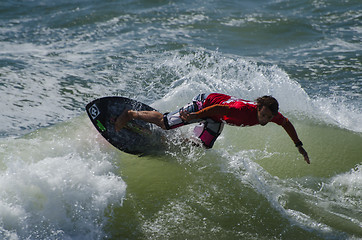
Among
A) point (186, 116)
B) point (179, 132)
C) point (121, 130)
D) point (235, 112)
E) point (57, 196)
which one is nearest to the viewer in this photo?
point (57, 196)

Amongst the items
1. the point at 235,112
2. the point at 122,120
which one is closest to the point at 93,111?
the point at 122,120

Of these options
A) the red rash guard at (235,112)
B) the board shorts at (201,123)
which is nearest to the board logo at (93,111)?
the board shorts at (201,123)

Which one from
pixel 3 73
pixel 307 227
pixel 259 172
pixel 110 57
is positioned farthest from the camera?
pixel 110 57

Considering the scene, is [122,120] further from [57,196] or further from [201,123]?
[57,196]

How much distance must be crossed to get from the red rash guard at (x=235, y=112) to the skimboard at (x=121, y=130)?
1.16 metres

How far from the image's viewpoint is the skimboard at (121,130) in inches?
203

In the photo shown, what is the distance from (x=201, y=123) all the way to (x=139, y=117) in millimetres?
821

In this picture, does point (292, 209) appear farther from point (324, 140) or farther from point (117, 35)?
point (117, 35)

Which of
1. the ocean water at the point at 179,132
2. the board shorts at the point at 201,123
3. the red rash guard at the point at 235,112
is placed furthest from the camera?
the board shorts at the point at 201,123

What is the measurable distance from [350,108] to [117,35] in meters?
7.09

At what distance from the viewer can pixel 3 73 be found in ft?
27.1

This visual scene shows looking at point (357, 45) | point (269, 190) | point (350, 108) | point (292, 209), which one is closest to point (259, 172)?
point (269, 190)

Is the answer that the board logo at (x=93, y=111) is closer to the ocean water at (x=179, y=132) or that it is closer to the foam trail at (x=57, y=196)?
the ocean water at (x=179, y=132)

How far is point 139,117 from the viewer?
4.96m
